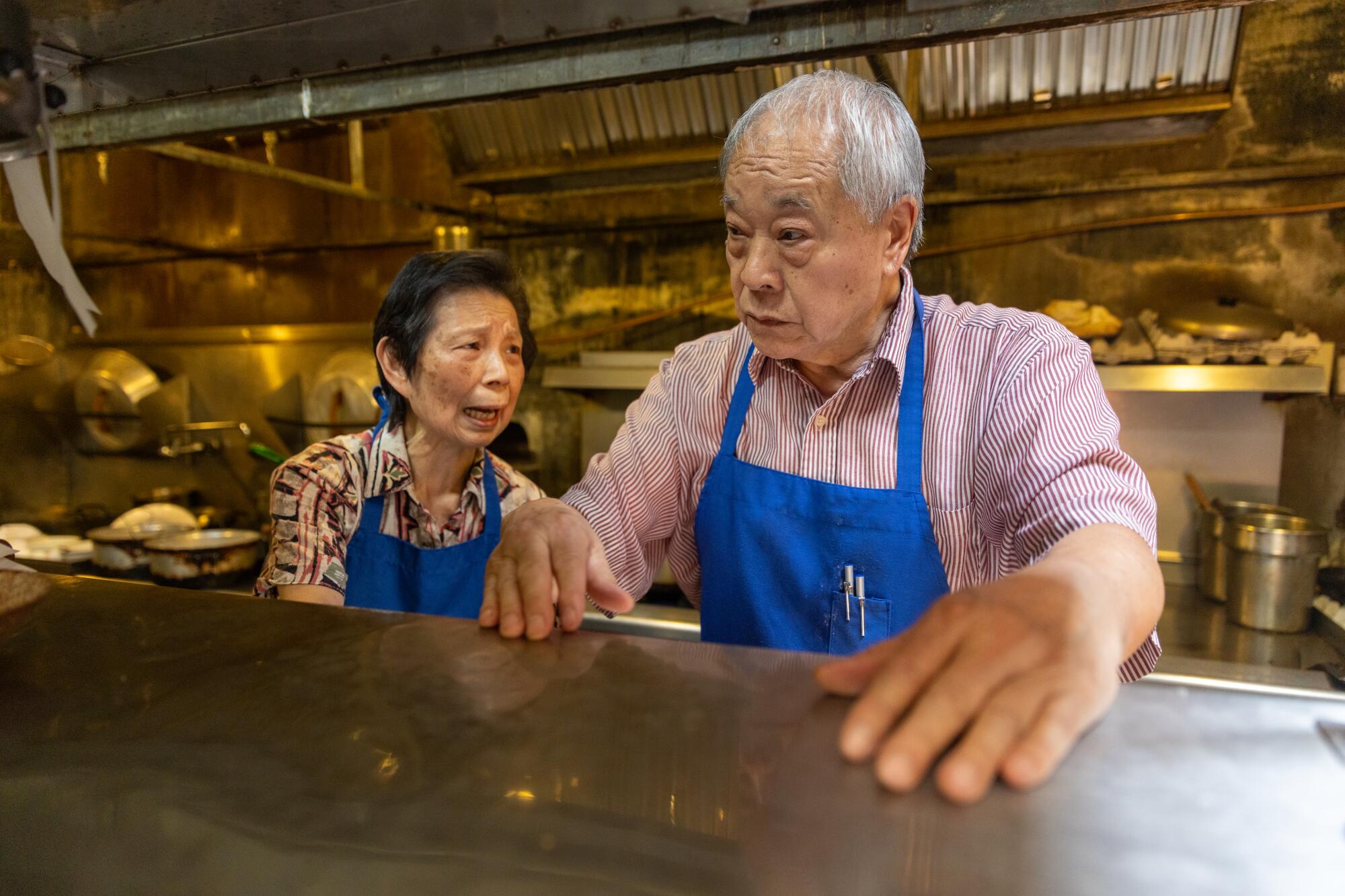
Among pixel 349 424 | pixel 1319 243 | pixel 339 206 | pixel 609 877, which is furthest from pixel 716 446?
pixel 339 206

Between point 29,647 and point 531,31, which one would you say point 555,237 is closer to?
point 531,31

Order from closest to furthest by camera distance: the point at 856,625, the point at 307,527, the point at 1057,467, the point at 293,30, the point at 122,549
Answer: the point at 293,30
the point at 1057,467
the point at 856,625
the point at 307,527
the point at 122,549

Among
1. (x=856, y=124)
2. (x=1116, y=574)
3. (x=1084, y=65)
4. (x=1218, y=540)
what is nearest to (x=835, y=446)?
(x=856, y=124)

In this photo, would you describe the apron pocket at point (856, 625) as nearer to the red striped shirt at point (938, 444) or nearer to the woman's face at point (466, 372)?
the red striped shirt at point (938, 444)

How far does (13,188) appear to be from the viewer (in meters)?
0.84

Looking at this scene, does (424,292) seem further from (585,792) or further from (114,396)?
(114,396)

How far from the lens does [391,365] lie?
2051 millimetres

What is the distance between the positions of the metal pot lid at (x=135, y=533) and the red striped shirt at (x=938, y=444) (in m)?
3.09

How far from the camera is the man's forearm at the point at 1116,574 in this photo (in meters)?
0.65

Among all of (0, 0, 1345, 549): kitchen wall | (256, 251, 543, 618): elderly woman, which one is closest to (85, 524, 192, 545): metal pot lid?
(0, 0, 1345, 549): kitchen wall

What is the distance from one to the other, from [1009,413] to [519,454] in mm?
3665

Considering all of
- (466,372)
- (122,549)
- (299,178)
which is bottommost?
(122,549)

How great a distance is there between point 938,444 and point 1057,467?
0.95 ft

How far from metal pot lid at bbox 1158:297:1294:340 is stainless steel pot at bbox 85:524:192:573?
446 centimetres
